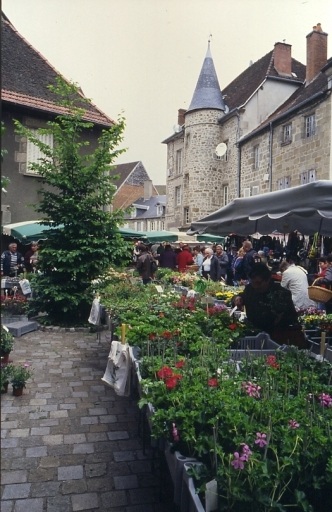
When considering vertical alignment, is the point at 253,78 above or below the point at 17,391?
above

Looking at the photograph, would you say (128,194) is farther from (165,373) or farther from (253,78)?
(165,373)

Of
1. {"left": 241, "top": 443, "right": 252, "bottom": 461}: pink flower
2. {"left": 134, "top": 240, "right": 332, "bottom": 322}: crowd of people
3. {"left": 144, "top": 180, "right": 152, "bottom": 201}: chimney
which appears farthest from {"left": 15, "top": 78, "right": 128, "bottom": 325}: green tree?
{"left": 144, "top": 180, "right": 152, "bottom": 201}: chimney

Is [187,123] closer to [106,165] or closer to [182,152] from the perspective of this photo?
[182,152]

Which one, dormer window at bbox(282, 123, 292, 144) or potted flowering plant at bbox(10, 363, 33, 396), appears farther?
dormer window at bbox(282, 123, 292, 144)

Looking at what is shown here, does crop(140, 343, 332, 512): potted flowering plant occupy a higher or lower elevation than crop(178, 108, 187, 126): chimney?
lower

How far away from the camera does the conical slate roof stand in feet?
98.2

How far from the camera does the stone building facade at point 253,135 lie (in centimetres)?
1952

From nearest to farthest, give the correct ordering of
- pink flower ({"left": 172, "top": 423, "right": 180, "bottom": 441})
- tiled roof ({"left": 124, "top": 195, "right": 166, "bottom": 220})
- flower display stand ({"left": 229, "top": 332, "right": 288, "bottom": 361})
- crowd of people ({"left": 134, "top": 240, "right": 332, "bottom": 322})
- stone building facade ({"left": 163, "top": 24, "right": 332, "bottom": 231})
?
pink flower ({"left": 172, "top": 423, "right": 180, "bottom": 441}) → flower display stand ({"left": 229, "top": 332, "right": 288, "bottom": 361}) → crowd of people ({"left": 134, "top": 240, "right": 332, "bottom": 322}) → stone building facade ({"left": 163, "top": 24, "right": 332, "bottom": 231}) → tiled roof ({"left": 124, "top": 195, "right": 166, "bottom": 220})

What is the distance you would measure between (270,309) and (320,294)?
302 centimetres

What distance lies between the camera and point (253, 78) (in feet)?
96.6

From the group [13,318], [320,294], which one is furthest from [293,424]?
[13,318]

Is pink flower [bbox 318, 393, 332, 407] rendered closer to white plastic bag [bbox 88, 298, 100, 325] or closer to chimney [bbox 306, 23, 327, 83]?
white plastic bag [bbox 88, 298, 100, 325]

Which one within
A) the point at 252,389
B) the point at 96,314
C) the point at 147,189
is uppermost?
the point at 147,189

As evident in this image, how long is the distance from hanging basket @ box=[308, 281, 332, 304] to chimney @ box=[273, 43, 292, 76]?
22.9 metres
